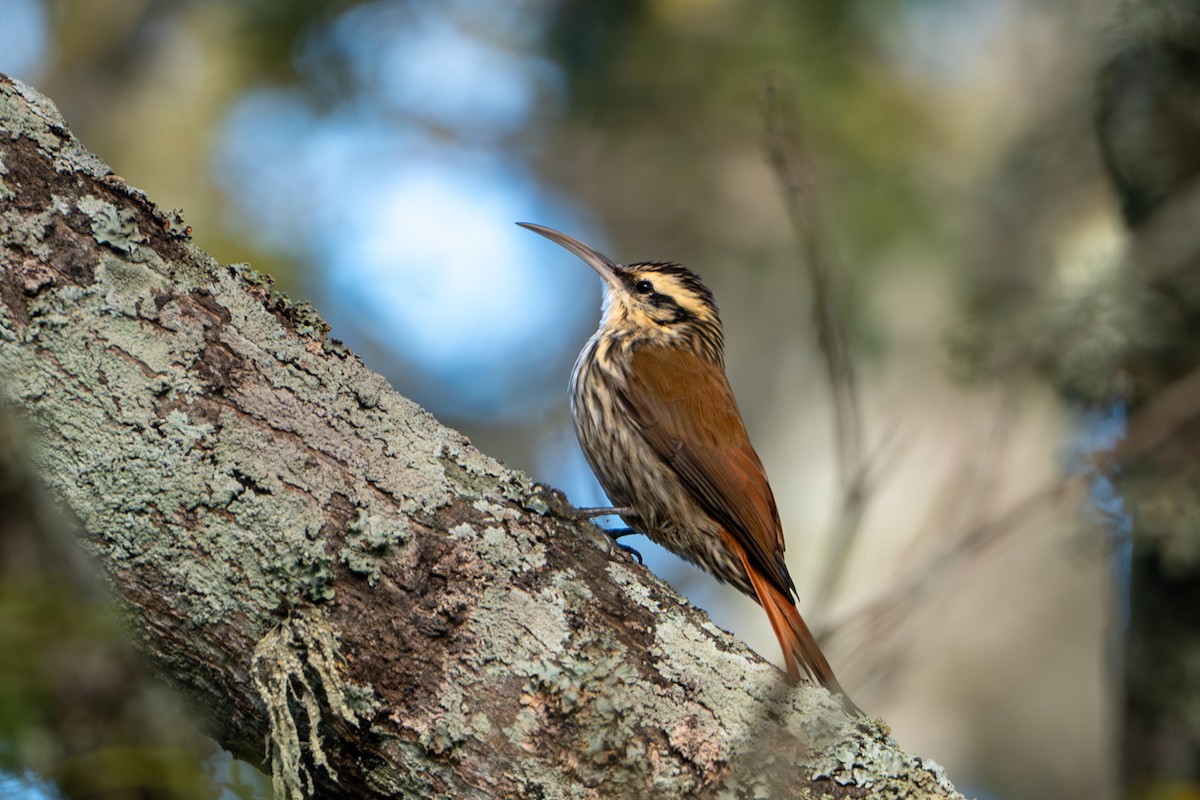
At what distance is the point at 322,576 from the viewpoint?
6.16ft

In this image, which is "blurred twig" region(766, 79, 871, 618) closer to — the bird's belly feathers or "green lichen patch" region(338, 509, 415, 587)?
the bird's belly feathers

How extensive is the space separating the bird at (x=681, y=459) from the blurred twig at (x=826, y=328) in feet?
1.13

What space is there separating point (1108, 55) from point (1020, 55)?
3.32 metres

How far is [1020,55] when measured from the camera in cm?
712

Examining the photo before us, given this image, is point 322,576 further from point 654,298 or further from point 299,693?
point 654,298

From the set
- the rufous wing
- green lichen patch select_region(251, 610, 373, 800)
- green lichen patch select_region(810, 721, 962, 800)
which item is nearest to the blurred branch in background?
the rufous wing

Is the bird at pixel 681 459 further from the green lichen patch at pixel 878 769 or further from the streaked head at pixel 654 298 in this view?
the green lichen patch at pixel 878 769

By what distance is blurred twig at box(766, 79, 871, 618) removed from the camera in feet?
7.91

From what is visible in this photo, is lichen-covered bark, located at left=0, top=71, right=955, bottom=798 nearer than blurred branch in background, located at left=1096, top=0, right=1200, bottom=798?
Yes

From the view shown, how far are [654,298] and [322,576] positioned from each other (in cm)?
272

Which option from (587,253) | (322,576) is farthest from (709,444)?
(322,576)

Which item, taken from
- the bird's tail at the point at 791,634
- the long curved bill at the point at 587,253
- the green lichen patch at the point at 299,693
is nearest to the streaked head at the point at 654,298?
the long curved bill at the point at 587,253

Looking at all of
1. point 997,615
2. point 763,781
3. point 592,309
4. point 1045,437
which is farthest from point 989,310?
point 592,309

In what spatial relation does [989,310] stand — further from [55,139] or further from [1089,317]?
[55,139]
